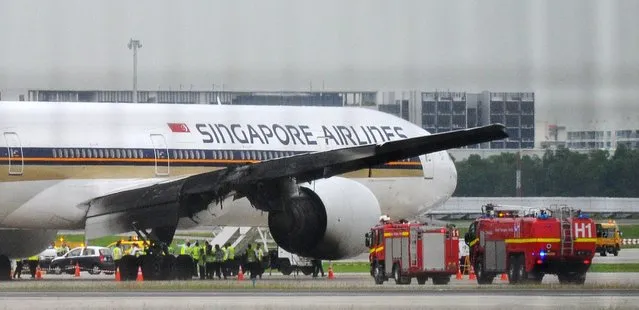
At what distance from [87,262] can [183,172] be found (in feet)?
51.2

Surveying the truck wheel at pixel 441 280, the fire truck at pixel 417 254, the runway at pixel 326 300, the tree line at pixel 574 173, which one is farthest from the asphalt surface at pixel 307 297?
the truck wheel at pixel 441 280

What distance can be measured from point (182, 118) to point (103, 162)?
284 centimetres

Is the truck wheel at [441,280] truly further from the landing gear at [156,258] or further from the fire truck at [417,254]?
the landing gear at [156,258]

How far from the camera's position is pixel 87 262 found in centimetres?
4891

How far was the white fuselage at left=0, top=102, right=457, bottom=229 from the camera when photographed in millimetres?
31938

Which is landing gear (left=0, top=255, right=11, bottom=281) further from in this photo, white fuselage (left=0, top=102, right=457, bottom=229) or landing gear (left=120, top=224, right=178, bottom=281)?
landing gear (left=120, top=224, right=178, bottom=281)

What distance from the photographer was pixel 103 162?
33219 mm

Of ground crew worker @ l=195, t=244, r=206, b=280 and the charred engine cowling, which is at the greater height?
the charred engine cowling

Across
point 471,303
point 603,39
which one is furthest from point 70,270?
point 603,39

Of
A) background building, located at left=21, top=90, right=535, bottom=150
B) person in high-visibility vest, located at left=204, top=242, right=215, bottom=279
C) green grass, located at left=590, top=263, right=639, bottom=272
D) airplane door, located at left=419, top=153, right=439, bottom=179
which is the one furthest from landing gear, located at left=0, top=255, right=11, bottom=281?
green grass, located at left=590, top=263, right=639, bottom=272

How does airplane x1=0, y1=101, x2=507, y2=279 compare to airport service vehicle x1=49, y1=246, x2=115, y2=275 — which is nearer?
airplane x1=0, y1=101, x2=507, y2=279

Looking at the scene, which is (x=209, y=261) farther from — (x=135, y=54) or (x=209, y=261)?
(x=135, y=54)

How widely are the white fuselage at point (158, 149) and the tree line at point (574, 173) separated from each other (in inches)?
298

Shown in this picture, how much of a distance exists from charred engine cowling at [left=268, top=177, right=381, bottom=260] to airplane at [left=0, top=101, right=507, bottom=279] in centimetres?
3
